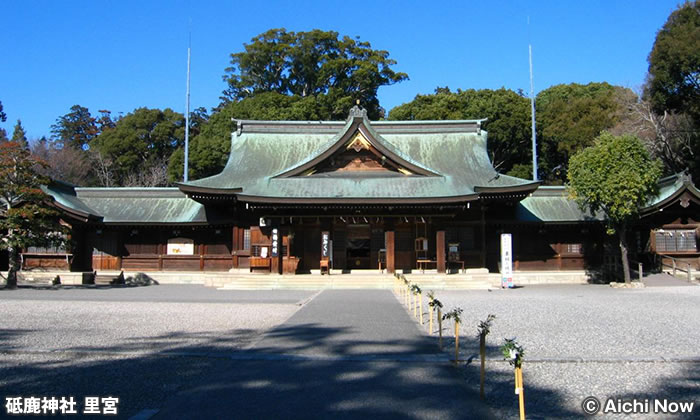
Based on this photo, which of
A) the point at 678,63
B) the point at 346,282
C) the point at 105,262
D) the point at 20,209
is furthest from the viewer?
the point at 678,63

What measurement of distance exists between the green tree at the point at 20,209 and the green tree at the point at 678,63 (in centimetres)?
3132

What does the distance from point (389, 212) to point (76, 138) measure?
4917 centimetres

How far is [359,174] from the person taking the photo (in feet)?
77.5

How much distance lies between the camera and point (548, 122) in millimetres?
42469

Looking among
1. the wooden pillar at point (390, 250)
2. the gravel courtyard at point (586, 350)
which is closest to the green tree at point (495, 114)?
the wooden pillar at point (390, 250)

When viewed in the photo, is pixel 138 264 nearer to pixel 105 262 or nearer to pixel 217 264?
pixel 105 262

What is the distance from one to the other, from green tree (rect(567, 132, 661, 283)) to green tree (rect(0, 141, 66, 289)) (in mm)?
20733

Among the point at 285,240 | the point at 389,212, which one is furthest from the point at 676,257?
the point at 285,240

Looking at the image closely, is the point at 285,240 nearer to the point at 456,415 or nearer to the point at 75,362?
the point at 75,362

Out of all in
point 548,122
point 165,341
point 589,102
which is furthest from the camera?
point 548,122

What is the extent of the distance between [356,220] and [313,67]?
31.5 m

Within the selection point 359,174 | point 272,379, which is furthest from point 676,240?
point 272,379

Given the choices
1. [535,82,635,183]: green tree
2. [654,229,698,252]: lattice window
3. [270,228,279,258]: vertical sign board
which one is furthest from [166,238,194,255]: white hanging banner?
[535,82,635,183]: green tree

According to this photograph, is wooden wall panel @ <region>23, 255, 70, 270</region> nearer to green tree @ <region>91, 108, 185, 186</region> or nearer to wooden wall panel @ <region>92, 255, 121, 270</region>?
wooden wall panel @ <region>92, 255, 121, 270</region>
